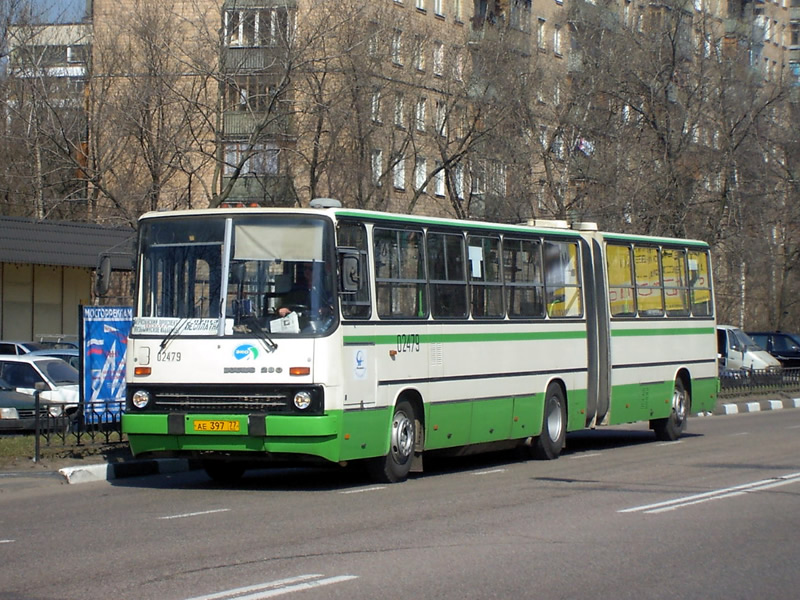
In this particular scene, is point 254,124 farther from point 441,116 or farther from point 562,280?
point 562,280

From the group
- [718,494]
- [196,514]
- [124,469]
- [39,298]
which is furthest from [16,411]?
[39,298]

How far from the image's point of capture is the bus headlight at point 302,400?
503 inches

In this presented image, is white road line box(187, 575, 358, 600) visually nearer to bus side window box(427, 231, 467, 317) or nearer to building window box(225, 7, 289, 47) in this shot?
bus side window box(427, 231, 467, 317)

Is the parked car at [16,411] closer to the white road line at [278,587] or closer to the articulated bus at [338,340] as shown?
the articulated bus at [338,340]

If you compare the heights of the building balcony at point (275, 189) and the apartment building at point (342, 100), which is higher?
the apartment building at point (342, 100)

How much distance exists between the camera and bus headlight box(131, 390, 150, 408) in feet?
43.8

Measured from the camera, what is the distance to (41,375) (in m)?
21.5

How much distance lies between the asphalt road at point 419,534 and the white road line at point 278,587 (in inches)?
0.7

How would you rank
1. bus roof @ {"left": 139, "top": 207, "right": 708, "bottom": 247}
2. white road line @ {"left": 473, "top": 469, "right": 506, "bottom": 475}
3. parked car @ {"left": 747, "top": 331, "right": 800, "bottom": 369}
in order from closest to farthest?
bus roof @ {"left": 139, "top": 207, "right": 708, "bottom": 247} → white road line @ {"left": 473, "top": 469, "right": 506, "bottom": 475} → parked car @ {"left": 747, "top": 331, "right": 800, "bottom": 369}

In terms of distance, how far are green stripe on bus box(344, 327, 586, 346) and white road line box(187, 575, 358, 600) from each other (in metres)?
5.25

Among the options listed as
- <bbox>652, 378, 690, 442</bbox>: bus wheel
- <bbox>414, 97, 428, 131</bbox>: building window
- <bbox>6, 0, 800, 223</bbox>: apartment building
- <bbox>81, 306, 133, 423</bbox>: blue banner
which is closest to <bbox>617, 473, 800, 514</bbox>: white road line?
<bbox>652, 378, 690, 442</bbox>: bus wheel

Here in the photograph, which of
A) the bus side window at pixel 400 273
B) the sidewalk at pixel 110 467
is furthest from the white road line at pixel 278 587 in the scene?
the sidewalk at pixel 110 467

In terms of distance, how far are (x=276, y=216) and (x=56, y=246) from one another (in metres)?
23.7

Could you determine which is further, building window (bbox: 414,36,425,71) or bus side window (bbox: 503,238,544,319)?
building window (bbox: 414,36,425,71)
